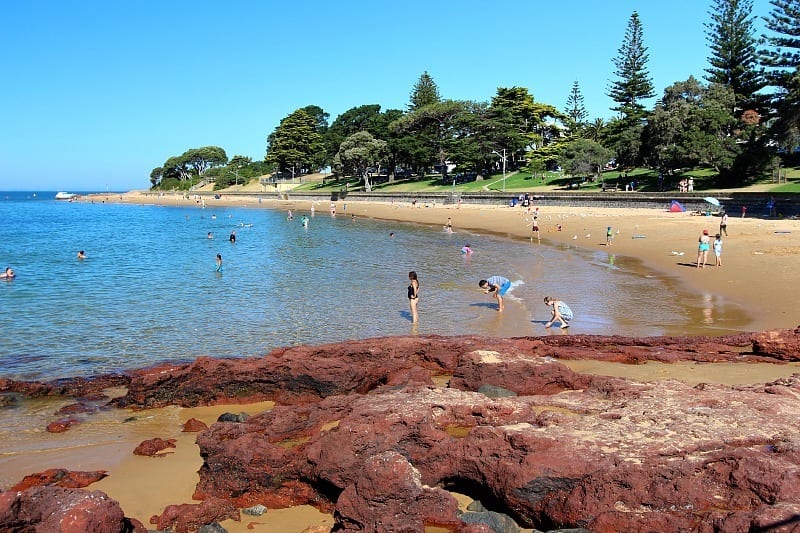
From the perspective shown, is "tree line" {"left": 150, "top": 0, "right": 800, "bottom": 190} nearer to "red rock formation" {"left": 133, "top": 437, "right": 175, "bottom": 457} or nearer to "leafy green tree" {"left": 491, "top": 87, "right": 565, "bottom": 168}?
"leafy green tree" {"left": 491, "top": 87, "right": 565, "bottom": 168}

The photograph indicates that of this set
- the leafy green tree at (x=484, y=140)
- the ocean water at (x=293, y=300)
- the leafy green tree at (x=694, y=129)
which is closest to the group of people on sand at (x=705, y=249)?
the ocean water at (x=293, y=300)

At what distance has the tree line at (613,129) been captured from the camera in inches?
1777

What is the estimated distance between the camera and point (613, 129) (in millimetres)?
64062

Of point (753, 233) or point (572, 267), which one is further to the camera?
point (753, 233)

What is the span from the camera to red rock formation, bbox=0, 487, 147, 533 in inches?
176

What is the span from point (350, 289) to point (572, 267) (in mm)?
9191

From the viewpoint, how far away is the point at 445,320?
1524 centimetres

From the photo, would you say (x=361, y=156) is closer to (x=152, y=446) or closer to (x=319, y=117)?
(x=319, y=117)

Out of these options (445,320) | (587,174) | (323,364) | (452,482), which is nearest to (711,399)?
(452,482)

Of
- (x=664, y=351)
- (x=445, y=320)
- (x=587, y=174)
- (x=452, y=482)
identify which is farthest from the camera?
(x=587, y=174)

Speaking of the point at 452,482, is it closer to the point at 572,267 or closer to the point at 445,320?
the point at 445,320

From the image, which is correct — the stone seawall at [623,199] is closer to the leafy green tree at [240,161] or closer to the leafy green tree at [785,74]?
the leafy green tree at [785,74]

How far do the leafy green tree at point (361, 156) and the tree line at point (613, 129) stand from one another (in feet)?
0.60

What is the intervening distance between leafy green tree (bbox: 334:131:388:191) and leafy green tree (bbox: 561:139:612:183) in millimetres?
31041
